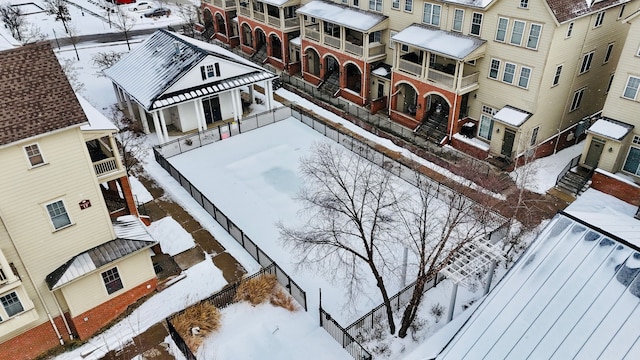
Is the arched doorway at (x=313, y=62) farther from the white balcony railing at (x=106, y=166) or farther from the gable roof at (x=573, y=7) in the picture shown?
the white balcony railing at (x=106, y=166)

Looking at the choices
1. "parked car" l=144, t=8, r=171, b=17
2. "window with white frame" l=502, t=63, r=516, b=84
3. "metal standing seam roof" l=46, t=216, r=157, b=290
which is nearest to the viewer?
"metal standing seam roof" l=46, t=216, r=157, b=290

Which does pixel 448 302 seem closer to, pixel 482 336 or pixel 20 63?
pixel 482 336

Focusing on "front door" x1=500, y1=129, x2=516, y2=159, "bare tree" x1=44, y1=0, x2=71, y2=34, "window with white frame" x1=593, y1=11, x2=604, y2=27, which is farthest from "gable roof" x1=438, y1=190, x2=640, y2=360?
"bare tree" x1=44, y1=0, x2=71, y2=34

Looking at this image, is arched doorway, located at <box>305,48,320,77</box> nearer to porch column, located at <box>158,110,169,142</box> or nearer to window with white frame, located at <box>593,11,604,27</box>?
porch column, located at <box>158,110,169,142</box>

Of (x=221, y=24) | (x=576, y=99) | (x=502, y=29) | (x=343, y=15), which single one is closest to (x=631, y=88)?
(x=576, y=99)

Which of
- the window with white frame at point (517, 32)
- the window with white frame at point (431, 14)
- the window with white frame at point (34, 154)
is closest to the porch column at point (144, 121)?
the window with white frame at point (34, 154)

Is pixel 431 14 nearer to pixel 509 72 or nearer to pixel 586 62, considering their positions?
pixel 509 72
